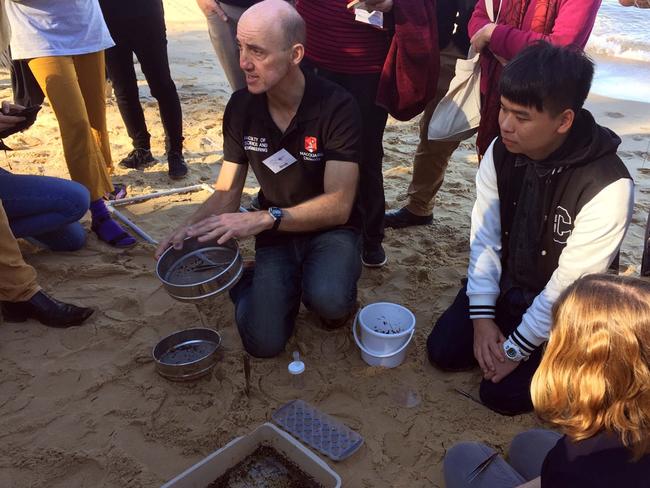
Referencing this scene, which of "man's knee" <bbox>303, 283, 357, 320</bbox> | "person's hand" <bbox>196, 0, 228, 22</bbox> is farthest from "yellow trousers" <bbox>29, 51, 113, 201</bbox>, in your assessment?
"man's knee" <bbox>303, 283, 357, 320</bbox>

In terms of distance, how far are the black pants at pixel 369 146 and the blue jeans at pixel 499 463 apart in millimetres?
1505

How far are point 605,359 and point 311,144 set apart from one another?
1.62 metres

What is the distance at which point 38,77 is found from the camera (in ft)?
10.2

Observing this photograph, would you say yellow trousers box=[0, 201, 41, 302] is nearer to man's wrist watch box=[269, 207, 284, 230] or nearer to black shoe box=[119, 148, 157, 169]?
man's wrist watch box=[269, 207, 284, 230]

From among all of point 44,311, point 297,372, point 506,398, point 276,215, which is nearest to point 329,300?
point 297,372

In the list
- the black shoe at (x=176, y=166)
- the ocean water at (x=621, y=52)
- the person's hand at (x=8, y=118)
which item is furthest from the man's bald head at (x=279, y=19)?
the ocean water at (x=621, y=52)

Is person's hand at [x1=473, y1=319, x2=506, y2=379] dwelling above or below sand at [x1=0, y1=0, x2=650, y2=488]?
above

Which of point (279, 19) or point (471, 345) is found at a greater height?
point (279, 19)

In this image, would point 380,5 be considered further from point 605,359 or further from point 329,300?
point 605,359

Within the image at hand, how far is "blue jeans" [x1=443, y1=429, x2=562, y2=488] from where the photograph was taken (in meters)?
1.77

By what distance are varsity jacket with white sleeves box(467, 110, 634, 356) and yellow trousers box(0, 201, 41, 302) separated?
79.8 inches

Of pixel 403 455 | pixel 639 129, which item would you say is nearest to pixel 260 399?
pixel 403 455

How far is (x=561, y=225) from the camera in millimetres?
2213

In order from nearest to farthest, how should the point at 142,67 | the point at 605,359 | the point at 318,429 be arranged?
the point at 605,359 < the point at 318,429 < the point at 142,67
